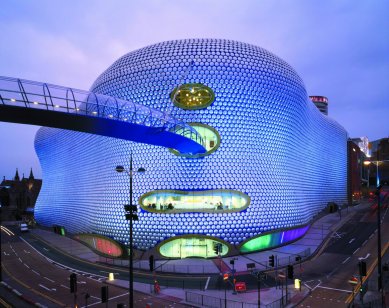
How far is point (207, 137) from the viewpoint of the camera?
37.9m

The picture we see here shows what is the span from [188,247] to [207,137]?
11975 millimetres

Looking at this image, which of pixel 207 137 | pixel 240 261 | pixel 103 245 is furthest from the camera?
pixel 103 245

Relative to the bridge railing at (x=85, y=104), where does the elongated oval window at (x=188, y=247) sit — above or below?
below

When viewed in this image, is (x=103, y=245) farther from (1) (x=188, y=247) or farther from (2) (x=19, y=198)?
(2) (x=19, y=198)

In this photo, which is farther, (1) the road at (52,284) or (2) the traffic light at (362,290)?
(1) the road at (52,284)

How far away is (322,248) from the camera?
3509cm

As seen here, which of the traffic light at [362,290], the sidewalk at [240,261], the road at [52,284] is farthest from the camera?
the sidewalk at [240,261]

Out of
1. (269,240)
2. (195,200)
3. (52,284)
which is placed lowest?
(52,284)

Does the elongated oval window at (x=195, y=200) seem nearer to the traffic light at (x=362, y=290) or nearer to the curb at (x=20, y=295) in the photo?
the curb at (x=20, y=295)

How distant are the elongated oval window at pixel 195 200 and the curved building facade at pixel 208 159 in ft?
0.36

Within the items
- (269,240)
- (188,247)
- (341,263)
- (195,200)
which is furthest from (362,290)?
(195,200)

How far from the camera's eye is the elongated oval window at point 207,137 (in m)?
37.0

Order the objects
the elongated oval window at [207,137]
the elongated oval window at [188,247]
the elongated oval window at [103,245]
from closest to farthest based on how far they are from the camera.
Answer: the elongated oval window at [188,247] → the elongated oval window at [103,245] → the elongated oval window at [207,137]

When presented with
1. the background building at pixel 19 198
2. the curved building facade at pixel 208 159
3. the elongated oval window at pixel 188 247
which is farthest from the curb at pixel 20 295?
the background building at pixel 19 198
